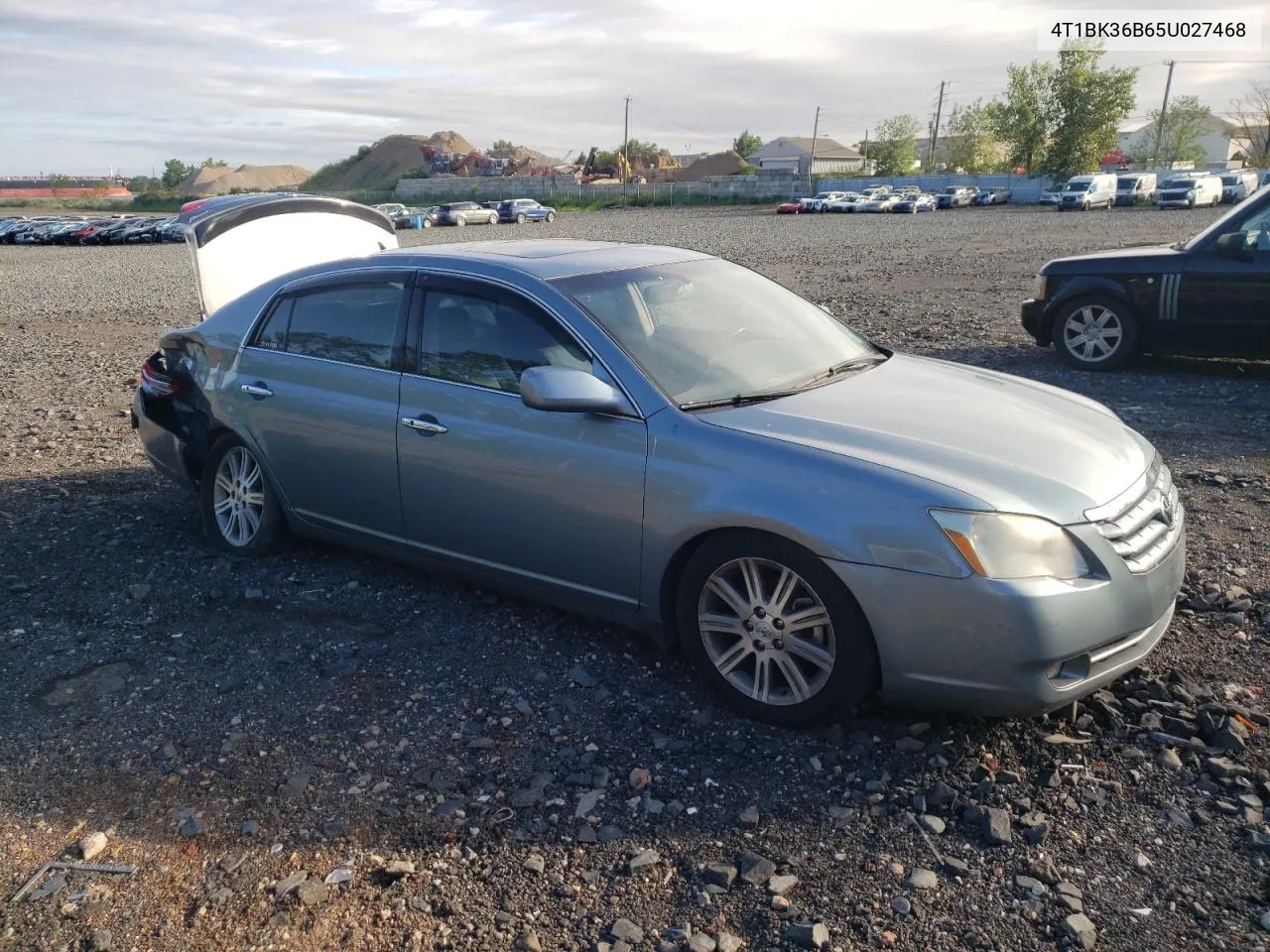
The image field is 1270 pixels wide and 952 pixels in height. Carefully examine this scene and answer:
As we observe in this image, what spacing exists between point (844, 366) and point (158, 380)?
383cm

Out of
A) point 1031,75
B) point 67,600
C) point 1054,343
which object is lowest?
point 67,600

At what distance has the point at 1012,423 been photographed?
13.1ft

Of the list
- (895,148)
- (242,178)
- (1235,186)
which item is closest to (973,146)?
(895,148)

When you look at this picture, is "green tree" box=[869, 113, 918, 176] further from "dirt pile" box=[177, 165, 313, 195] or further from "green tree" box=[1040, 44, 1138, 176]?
"dirt pile" box=[177, 165, 313, 195]

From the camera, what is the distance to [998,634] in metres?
3.28

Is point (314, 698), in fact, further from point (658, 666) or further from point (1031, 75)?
point (1031, 75)

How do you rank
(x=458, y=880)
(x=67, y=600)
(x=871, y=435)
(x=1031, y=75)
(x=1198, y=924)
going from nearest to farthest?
1. (x=1198, y=924)
2. (x=458, y=880)
3. (x=871, y=435)
4. (x=67, y=600)
5. (x=1031, y=75)

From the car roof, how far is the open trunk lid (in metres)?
1.93

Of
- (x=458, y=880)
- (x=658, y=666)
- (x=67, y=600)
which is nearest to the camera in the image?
(x=458, y=880)

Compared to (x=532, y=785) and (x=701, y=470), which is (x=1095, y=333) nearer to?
(x=701, y=470)

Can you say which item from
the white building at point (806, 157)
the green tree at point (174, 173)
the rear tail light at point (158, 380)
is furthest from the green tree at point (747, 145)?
the rear tail light at point (158, 380)

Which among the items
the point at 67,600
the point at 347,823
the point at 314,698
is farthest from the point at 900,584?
the point at 67,600

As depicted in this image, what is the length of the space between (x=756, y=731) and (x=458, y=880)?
119 centimetres

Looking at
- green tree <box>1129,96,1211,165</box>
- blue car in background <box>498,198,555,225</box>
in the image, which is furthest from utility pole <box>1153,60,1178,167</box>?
blue car in background <box>498,198,555,225</box>
